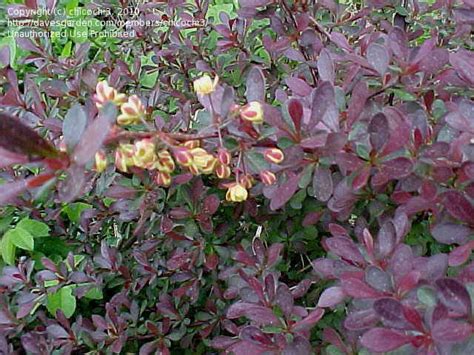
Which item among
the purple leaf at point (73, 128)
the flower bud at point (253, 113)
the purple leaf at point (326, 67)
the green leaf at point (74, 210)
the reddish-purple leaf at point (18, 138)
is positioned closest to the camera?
the reddish-purple leaf at point (18, 138)

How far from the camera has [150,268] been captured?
1356mm

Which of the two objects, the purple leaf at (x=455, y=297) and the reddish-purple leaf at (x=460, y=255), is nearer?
the purple leaf at (x=455, y=297)

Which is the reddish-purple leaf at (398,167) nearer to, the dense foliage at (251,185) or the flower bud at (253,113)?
the dense foliage at (251,185)

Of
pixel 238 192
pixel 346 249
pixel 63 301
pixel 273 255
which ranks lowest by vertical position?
pixel 63 301

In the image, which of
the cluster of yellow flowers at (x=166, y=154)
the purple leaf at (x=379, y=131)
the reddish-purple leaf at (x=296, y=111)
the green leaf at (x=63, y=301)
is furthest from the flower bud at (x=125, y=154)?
the green leaf at (x=63, y=301)

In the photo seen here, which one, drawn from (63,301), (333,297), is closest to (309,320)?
(333,297)

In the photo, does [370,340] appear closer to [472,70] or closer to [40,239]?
[472,70]

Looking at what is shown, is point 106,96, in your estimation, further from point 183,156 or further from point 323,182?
point 323,182

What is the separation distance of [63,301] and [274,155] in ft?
2.58

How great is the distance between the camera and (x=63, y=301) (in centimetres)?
147

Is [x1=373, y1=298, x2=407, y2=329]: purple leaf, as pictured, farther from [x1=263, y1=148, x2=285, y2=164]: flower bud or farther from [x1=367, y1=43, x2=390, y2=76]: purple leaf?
[x1=367, y1=43, x2=390, y2=76]: purple leaf

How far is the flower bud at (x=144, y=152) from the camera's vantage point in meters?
0.75

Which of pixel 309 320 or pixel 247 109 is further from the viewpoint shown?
pixel 309 320

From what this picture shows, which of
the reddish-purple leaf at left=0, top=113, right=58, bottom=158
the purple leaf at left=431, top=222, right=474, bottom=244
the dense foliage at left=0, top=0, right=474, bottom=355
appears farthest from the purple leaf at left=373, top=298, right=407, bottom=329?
the reddish-purple leaf at left=0, top=113, right=58, bottom=158
